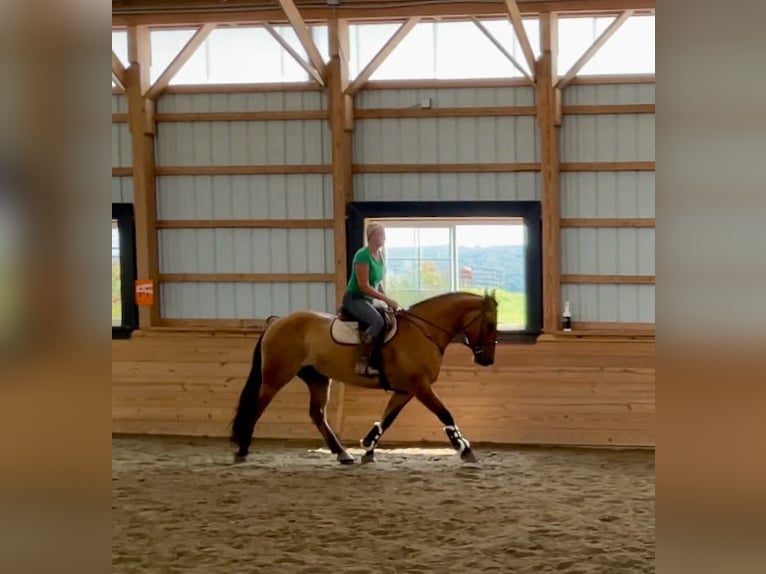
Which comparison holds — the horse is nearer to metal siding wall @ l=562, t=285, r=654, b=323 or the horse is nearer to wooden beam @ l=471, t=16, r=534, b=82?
metal siding wall @ l=562, t=285, r=654, b=323

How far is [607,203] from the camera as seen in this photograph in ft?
25.4

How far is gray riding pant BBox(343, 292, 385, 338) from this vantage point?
19.7ft

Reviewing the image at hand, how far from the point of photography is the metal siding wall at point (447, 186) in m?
7.84

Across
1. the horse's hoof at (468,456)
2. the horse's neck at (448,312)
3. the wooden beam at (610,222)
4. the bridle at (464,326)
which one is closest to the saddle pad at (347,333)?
the bridle at (464,326)

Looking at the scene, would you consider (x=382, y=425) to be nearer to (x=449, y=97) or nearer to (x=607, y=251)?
(x=607, y=251)

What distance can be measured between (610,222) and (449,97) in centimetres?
188

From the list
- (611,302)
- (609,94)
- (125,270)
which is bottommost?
(611,302)

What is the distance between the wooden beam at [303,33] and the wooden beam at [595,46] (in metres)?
2.14

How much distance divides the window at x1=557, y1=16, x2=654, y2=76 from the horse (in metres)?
2.69

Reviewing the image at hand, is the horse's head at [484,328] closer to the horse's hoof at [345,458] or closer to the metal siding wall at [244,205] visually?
the horse's hoof at [345,458]

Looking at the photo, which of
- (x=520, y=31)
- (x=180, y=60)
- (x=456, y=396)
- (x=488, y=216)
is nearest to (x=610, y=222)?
(x=488, y=216)

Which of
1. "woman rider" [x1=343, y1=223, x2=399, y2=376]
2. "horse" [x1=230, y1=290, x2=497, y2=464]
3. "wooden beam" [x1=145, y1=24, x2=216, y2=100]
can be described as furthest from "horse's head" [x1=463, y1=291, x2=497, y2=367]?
"wooden beam" [x1=145, y1=24, x2=216, y2=100]
